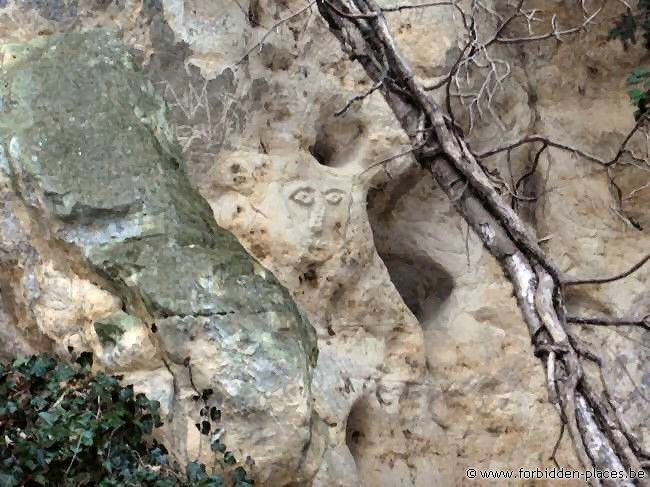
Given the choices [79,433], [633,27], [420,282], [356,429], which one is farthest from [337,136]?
[79,433]

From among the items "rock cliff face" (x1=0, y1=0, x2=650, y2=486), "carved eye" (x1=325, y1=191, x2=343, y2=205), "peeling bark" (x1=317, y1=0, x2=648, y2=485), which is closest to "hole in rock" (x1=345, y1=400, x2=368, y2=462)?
"rock cliff face" (x1=0, y1=0, x2=650, y2=486)

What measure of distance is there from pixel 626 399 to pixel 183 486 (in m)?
2.31

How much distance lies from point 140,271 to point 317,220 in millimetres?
1100

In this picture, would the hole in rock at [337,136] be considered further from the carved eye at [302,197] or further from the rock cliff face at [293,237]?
the carved eye at [302,197]

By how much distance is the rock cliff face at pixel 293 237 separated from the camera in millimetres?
2861

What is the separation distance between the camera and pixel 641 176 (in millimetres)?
4461

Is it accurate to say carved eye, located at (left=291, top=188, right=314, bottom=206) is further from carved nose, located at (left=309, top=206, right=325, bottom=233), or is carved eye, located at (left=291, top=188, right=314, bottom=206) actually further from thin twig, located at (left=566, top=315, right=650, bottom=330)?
thin twig, located at (left=566, top=315, right=650, bottom=330)

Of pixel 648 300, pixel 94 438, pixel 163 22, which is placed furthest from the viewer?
pixel 648 300

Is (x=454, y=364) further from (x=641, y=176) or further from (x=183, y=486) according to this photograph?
(x=183, y=486)

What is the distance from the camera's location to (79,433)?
2.67m

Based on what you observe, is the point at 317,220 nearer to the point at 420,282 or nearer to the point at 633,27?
the point at 420,282

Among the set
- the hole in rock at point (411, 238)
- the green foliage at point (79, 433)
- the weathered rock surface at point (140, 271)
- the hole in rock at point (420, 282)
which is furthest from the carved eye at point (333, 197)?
the green foliage at point (79, 433)

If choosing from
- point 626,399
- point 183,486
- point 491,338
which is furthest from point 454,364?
point 183,486

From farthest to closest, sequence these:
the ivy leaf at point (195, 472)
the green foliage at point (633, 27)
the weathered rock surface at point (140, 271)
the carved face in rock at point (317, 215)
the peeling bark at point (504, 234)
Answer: the green foliage at point (633, 27)
the carved face in rock at point (317, 215)
the weathered rock surface at point (140, 271)
the ivy leaf at point (195, 472)
the peeling bark at point (504, 234)
